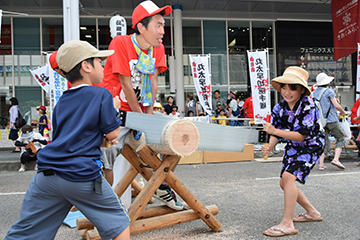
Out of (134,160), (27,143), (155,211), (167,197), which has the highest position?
(134,160)

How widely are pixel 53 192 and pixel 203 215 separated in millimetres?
1512

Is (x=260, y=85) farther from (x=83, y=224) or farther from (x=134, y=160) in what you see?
(x=83, y=224)

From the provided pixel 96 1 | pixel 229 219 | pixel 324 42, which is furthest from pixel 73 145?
pixel 324 42

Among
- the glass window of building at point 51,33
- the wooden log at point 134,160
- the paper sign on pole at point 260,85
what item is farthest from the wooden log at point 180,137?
the glass window of building at point 51,33

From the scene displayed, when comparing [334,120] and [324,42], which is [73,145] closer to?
[334,120]

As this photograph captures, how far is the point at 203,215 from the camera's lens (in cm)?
277

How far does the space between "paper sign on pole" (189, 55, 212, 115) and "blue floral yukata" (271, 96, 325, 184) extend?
25.7 feet

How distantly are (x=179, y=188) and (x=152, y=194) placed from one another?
0.88ft

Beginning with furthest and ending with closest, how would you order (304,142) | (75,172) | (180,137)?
(304,142), (180,137), (75,172)

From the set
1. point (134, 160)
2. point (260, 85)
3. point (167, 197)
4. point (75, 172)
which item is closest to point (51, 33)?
point (260, 85)

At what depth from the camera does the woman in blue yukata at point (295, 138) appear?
280 centimetres

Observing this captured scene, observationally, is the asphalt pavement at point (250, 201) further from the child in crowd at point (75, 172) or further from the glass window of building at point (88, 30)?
the glass window of building at point (88, 30)

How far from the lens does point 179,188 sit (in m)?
2.71

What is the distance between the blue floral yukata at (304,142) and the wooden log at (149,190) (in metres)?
1.21
